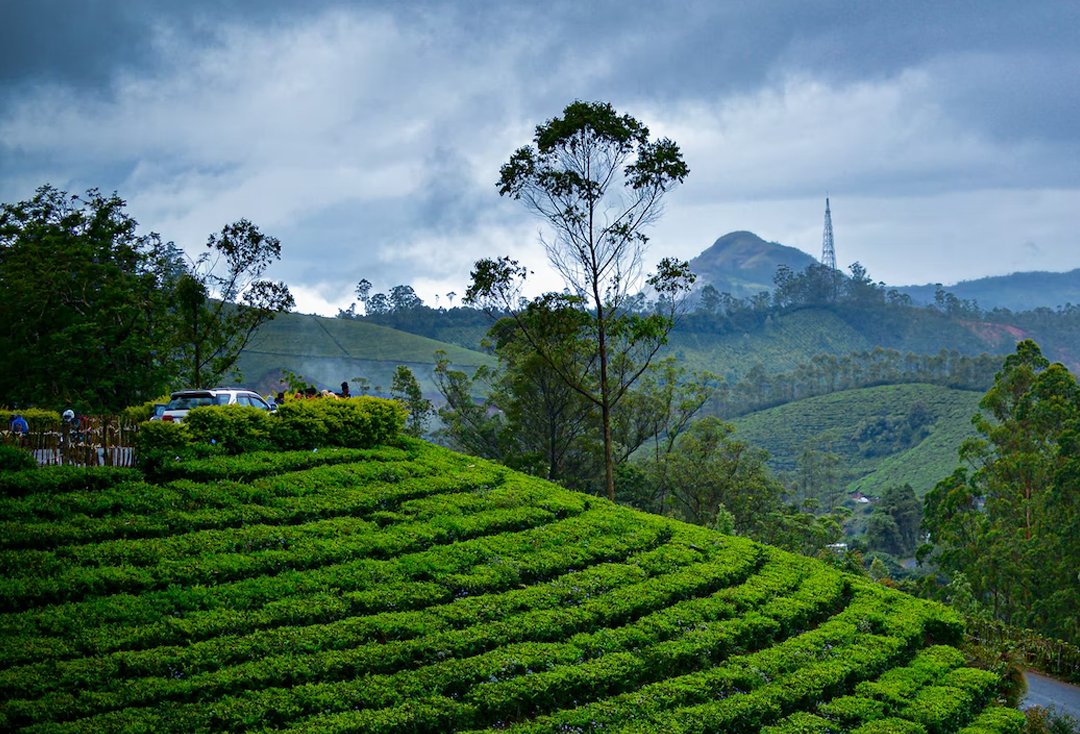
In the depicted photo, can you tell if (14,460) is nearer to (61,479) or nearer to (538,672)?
(61,479)

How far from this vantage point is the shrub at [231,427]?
57.4 ft

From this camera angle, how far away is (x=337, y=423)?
1969cm

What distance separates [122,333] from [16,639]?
76.1 feet

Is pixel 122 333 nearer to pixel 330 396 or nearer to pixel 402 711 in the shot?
pixel 330 396

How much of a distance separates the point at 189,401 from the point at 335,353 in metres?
83.3

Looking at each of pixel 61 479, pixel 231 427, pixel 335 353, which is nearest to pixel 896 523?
pixel 231 427

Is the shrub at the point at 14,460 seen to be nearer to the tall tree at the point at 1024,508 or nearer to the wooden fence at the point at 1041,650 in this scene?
the wooden fence at the point at 1041,650

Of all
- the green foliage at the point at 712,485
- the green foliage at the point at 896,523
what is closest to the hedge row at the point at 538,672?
the green foliage at the point at 712,485

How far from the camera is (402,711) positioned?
439 inches

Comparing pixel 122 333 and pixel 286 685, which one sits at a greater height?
pixel 122 333

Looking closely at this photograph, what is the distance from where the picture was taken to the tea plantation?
1112 centimetres

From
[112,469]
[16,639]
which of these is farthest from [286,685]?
[112,469]

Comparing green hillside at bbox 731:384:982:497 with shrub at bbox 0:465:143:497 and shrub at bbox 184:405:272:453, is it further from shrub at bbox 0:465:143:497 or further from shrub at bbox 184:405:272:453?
shrub at bbox 0:465:143:497

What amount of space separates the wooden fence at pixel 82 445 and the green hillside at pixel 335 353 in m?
72.4
